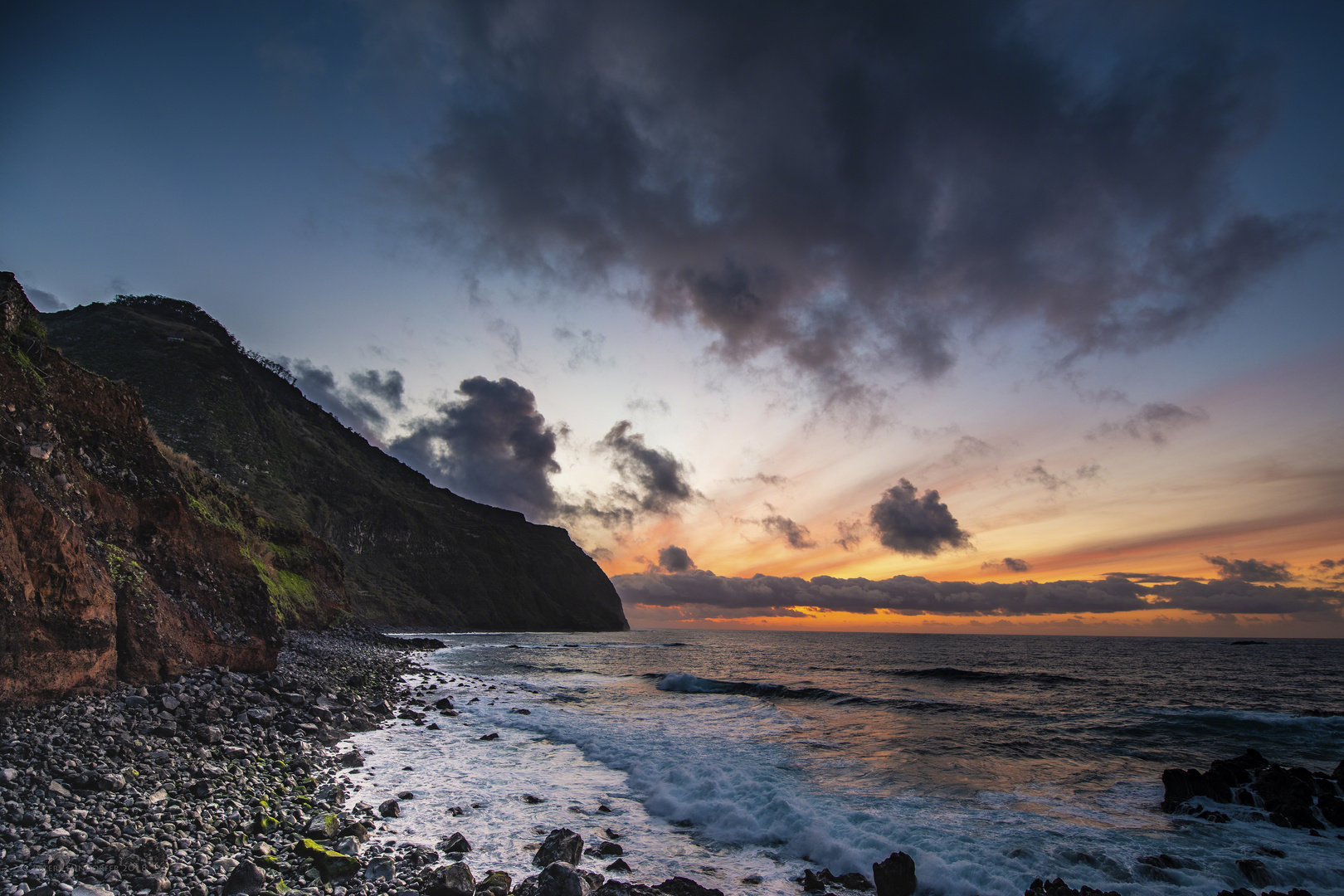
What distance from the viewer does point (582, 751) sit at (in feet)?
49.9

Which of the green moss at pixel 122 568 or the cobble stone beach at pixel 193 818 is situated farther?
the green moss at pixel 122 568

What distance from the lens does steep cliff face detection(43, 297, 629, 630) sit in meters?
61.0

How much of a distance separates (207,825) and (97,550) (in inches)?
303

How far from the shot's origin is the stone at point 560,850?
7.77m

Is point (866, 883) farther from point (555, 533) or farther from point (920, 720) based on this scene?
point (555, 533)

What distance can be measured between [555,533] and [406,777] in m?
141

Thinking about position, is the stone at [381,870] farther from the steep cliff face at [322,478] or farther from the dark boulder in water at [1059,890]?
the steep cliff face at [322,478]

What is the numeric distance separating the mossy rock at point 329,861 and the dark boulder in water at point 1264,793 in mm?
16467

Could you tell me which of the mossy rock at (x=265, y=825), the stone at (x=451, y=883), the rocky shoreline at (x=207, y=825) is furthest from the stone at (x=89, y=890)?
the stone at (x=451, y=883)

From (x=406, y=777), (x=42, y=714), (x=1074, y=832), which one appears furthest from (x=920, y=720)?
(x=42, y=714)

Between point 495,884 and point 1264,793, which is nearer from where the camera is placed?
point 495,884

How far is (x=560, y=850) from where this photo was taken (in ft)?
25.9

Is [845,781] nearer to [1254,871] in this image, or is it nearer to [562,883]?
[1254,871]

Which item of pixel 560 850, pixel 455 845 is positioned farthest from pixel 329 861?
pixel 560 850
